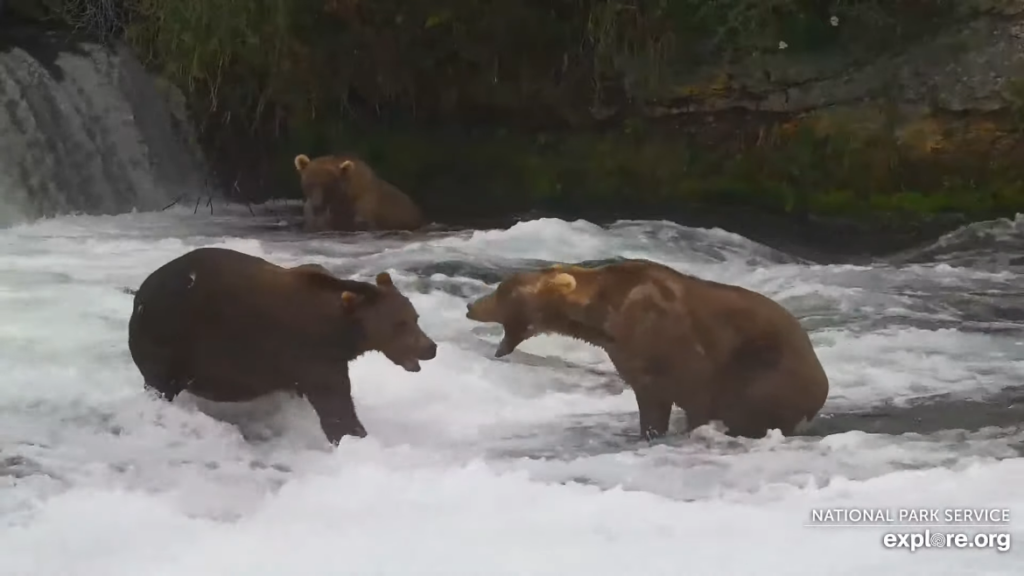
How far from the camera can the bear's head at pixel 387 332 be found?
2.34 metres

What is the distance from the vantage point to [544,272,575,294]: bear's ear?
8.11ft

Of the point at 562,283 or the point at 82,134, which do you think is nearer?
the point at 562,283

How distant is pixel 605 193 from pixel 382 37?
936 millimetres

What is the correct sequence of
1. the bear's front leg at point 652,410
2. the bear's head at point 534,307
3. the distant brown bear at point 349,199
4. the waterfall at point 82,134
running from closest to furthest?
the bear's front leg at point 652,410 < the bear's head at point 534,307 < the distant brown bear at point 349,199 < the waterfall at point 82,134

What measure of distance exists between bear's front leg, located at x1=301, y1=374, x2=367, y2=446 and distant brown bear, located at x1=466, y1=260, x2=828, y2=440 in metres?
0.37

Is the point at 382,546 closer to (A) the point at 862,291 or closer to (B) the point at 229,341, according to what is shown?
(B) the point at 229,341

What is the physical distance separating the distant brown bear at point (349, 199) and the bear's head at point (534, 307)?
522 mm

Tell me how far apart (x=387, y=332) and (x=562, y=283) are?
0.43m

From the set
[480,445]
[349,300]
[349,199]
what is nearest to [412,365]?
[349,300]

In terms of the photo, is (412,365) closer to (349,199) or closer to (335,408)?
(335,408)

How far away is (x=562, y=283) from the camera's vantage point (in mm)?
2480

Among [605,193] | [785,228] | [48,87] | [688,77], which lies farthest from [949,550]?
[48,87]

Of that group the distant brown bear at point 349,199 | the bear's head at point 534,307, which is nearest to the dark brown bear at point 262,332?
the bear's head at point 534,307

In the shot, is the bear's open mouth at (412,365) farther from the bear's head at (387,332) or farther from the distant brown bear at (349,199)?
the distant brown bear at (349,199)
